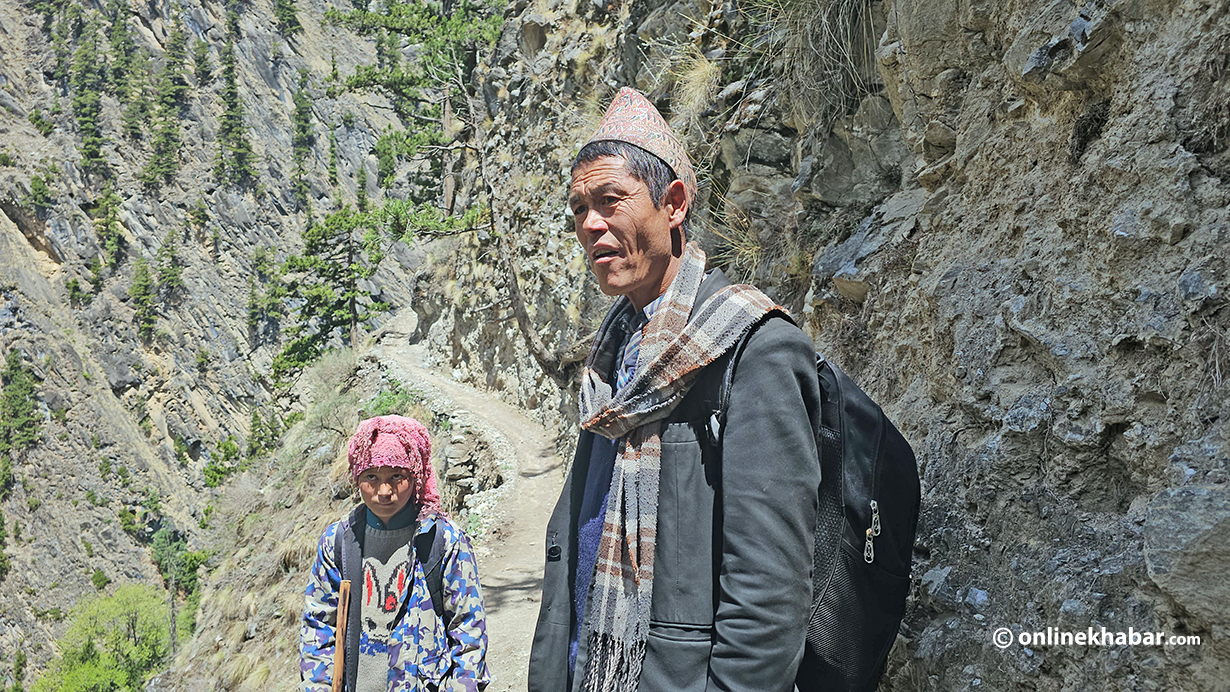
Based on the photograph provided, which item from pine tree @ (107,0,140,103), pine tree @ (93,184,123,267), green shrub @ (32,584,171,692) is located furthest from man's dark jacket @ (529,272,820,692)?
pine tree @ (107,0,140,103)

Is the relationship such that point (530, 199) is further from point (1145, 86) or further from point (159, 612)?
point (159, 612)

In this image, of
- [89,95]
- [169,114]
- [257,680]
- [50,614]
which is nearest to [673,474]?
[257,680]

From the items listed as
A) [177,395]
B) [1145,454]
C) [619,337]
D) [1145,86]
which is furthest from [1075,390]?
[177,395]

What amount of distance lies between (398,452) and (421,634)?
24.5 inches

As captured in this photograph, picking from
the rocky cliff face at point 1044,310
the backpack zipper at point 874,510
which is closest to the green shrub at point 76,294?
the rocky cliff face at point 1044,310

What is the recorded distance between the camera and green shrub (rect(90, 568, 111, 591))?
51.5 meters

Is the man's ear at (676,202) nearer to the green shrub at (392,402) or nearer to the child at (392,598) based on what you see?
the child at (392,598)

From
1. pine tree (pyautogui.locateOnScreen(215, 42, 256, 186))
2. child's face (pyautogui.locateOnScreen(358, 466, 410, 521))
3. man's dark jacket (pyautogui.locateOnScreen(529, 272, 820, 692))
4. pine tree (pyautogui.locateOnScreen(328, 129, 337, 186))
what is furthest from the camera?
pine tree (pyautogui.locateOnScreen(328, 129, 337, 186))

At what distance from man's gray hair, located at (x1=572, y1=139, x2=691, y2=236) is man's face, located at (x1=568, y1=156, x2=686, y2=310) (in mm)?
10

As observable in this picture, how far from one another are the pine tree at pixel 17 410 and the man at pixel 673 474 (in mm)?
67517

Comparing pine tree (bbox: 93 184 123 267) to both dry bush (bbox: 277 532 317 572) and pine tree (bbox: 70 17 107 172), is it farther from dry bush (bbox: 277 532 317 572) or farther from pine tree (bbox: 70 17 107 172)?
dry bush (bbox: 277 532 317 572)

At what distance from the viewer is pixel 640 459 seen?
1.50 metres

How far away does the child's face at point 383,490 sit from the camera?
8.64 feet

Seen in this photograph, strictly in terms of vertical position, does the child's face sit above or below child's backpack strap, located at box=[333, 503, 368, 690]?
above
